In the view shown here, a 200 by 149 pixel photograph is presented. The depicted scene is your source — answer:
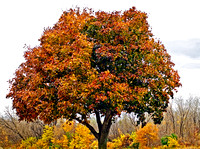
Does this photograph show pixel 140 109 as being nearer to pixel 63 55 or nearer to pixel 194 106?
pixel 63 55

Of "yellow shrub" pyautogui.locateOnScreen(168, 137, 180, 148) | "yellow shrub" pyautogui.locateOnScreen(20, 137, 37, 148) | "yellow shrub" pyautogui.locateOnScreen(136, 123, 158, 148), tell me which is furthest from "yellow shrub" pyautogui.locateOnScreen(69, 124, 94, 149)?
"yellow shrub" pyautogui.locateOnScreen(20, 137, 37, 148)

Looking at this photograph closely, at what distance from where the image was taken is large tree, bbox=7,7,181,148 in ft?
37.8

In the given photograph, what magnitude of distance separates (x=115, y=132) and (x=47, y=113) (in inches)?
1817

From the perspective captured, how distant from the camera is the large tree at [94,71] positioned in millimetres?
11523

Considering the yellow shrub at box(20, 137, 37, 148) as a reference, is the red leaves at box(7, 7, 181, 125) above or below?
above

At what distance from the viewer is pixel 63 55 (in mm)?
12164

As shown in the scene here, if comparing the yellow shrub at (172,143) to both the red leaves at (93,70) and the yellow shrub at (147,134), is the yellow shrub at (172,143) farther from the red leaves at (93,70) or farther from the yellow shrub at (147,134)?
the red leaves at (93,70)

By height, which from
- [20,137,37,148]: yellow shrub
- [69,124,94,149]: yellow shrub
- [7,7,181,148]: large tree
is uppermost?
[7,7,181,148]: large tree

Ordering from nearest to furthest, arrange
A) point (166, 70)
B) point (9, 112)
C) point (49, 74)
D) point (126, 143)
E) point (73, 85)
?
point (73, 85) → point (49, 74) → point (166, 70) → point (126, 143) → point (9, 112)

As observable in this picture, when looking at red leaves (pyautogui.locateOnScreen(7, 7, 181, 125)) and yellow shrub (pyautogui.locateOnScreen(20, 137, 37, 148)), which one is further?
yellow shrub (pyautogui.locateOnScreen(20, 137, 37, 148))

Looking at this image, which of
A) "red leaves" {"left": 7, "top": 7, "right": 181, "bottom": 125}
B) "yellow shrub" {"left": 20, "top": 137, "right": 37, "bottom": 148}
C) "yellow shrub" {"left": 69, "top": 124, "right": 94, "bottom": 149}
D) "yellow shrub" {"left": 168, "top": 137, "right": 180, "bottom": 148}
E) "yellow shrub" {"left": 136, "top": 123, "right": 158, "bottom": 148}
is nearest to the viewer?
"red leaves" {"left": 7, "top": 7, "right": 181, "bottom": 125}

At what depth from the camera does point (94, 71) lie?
472 inches

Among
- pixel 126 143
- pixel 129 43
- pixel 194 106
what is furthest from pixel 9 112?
pixel 194 106

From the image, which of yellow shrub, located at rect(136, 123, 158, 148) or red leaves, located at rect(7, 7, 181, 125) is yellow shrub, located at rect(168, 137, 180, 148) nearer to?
yellow shrub, located at rect(136, 123, 158, 148)
